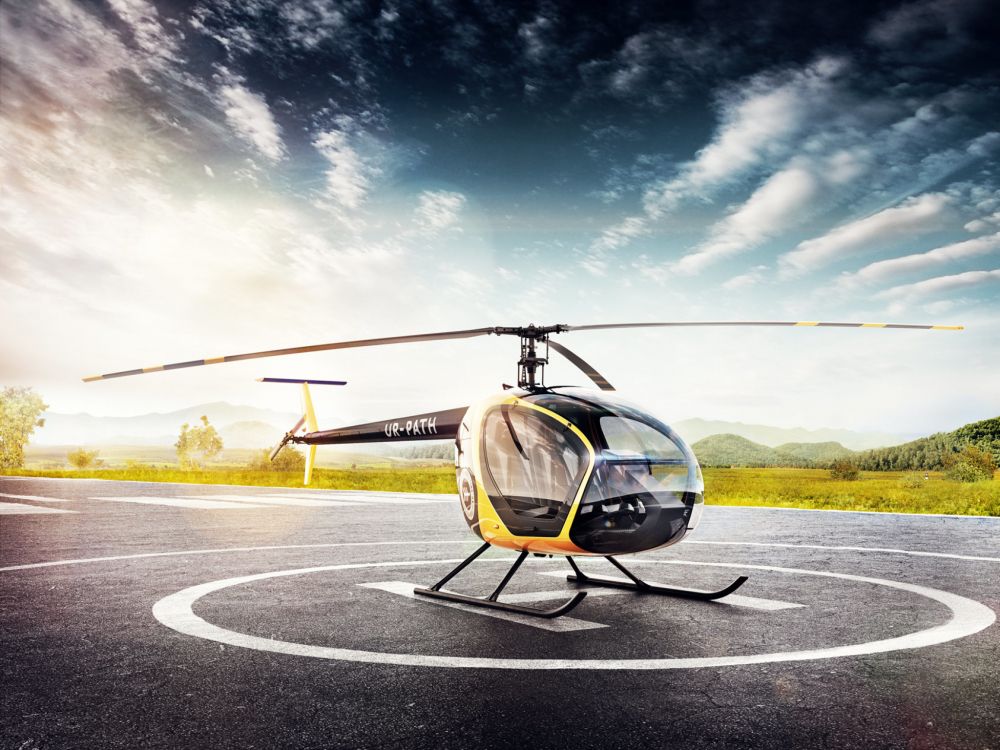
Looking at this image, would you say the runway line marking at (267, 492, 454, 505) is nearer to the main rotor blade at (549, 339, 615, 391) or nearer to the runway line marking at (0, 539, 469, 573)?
the runway line marking at (0, 539, 469, 573)

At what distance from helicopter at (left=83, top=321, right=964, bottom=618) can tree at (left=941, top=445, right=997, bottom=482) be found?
88.8 feet

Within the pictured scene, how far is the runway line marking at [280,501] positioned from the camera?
68.3 feet

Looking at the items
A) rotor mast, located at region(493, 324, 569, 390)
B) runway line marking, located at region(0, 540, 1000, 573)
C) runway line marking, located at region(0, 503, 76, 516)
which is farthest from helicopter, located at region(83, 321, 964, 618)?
runway line marking, located at region(0, 503, 76, 516)

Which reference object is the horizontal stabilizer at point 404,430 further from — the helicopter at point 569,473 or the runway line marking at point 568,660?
the runway line marking at point 568,660

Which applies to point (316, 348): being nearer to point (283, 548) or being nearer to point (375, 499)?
point (283, 548)

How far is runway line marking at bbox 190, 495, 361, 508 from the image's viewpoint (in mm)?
20828

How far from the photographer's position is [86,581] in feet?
29.0

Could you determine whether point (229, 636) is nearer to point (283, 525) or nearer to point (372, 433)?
point (372, 433)

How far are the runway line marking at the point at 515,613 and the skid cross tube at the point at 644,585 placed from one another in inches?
20.1

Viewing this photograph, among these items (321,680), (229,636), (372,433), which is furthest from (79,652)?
(372,433)

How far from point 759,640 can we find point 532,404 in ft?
9.18

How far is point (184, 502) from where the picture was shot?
2130 cm

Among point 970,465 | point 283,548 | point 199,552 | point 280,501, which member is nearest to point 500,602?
point 283,548

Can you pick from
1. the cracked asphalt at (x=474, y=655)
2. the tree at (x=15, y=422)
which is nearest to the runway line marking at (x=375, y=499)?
the cracked asphalt at (x=474, y=655)
